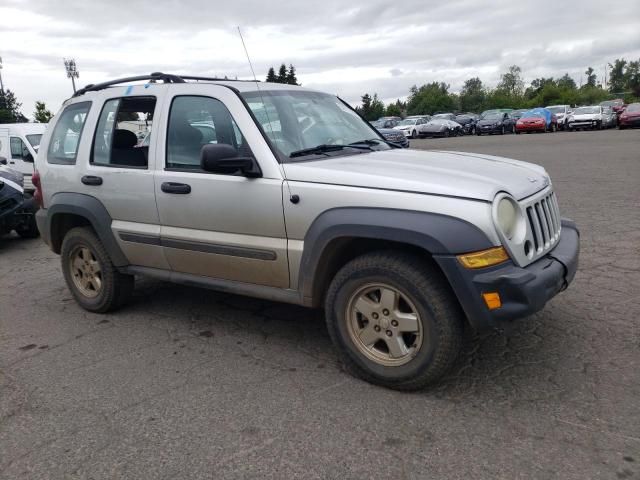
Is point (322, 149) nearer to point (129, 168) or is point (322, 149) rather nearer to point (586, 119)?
point (129, 168)

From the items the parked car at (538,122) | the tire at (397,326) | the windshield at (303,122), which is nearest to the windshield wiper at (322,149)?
the windshield at (303,122)

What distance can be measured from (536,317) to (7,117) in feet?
180

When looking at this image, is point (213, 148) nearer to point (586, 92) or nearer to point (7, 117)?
point (7, 117)

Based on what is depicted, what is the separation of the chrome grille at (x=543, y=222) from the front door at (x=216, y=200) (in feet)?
4.82

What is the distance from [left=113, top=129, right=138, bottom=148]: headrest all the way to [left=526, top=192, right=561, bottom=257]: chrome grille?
306 cm

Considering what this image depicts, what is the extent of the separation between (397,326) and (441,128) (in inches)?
→ 1407

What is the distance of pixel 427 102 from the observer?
8838 cm

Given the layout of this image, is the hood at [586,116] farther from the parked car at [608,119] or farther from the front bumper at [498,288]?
the front bumper at [498,288]

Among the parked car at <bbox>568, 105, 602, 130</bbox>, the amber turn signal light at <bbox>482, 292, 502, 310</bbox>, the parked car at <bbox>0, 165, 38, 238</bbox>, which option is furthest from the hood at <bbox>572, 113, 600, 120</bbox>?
the amber turn signal light at <bbox>482, 292, 502, 310</bbox>

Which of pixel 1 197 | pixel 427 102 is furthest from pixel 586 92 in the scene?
pixel 1 197

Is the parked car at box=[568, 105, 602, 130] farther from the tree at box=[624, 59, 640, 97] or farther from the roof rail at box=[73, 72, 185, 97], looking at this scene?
the tree at box=[624, 59, 640, 97]

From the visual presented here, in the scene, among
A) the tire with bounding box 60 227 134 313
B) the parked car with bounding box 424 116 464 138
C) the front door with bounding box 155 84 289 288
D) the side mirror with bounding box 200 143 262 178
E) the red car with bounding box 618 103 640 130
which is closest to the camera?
the side mirror with bounding box 200 143 262 178

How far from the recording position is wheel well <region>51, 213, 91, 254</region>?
5.00 metres

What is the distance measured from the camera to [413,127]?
3872 centimetres
